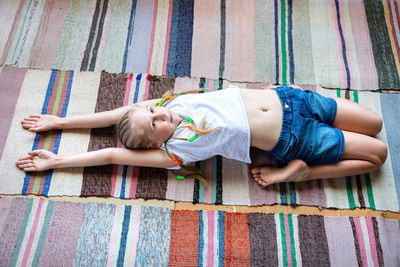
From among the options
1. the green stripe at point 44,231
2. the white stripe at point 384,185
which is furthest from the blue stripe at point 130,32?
the white stripe at point 384,185

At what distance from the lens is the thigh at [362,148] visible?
1.16 m

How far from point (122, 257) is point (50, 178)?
473mm

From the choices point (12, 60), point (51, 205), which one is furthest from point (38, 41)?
point (51, 205)

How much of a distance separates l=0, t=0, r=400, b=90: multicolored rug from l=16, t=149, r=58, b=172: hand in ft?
1.51

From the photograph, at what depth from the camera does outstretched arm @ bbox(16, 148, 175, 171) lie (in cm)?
116

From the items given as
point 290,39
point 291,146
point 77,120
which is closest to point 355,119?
point 291,146

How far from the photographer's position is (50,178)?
122cm

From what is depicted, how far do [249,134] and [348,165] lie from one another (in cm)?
46

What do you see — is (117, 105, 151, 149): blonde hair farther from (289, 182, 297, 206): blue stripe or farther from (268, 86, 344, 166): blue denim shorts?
(289, 182, 297, 206): blue stripe

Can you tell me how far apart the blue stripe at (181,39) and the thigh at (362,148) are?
2.65 feet

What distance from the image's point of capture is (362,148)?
1.17 metres

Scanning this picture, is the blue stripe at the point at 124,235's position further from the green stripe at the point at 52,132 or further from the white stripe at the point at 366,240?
the white stripe at the point at 366,240

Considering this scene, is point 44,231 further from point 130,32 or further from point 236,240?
point 130,32

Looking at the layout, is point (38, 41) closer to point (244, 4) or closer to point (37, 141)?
point (37, 141)
